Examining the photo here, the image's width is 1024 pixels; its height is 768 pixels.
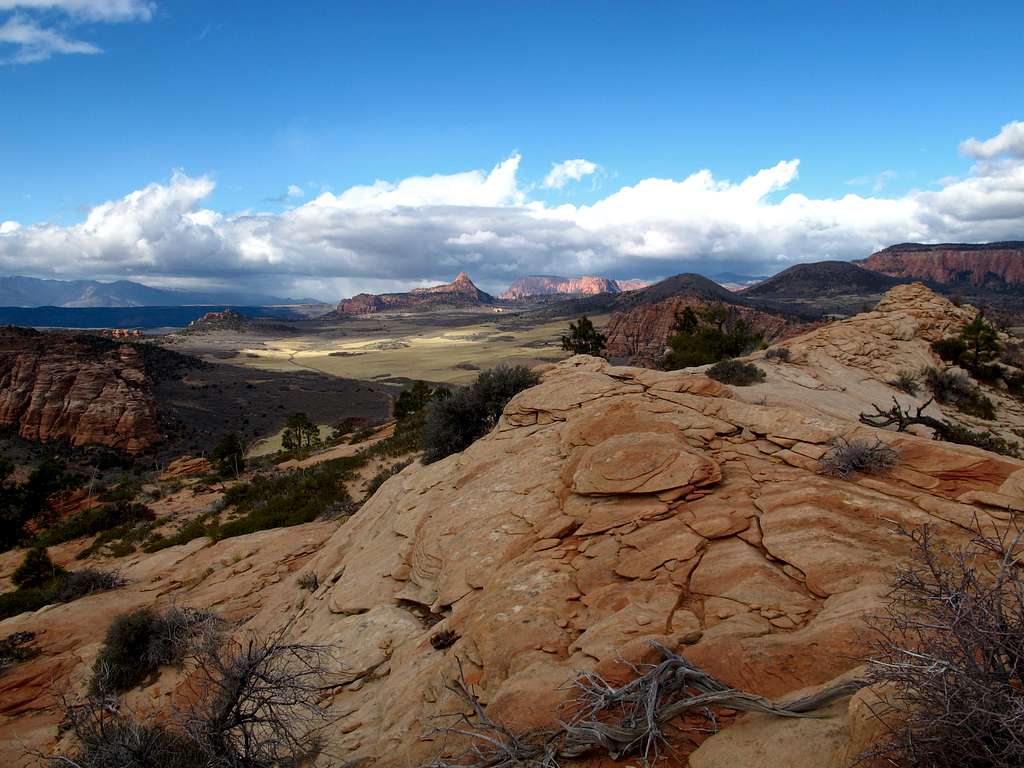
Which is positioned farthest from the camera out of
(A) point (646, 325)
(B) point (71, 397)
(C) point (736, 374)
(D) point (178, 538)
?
(A) point (646, 325)

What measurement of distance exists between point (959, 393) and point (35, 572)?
36546 millimetres

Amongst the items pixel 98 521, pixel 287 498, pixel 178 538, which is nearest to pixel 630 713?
pixel 287 498

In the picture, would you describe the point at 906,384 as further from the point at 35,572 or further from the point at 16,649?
the point at 35,572

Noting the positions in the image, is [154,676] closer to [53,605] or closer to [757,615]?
[53,605]

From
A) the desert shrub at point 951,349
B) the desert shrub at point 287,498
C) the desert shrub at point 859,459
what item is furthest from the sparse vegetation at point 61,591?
the desert shrub at point 951,349

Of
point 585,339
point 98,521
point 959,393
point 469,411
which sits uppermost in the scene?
point 585,339

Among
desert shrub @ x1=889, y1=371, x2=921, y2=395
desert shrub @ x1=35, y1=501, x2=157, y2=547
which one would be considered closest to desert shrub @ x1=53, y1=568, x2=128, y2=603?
desert shrub @ x1=35, y1=501, x2=157, y2=547

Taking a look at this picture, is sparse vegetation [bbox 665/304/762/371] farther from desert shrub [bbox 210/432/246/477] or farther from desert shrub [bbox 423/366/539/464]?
desert shrub [bbox 210/432/246/477]

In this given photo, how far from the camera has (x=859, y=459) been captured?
269 inches

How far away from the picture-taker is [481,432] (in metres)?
→ 14.3

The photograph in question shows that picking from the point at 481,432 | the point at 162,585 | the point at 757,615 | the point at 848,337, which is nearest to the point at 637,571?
the point at 757,615

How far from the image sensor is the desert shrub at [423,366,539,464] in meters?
14.0

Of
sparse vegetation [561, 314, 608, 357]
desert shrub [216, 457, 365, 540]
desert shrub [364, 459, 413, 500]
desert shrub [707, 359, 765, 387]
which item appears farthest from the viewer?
sparse vegetation [561, 314, 608, 357]

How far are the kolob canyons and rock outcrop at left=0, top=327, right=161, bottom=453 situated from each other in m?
57.9
